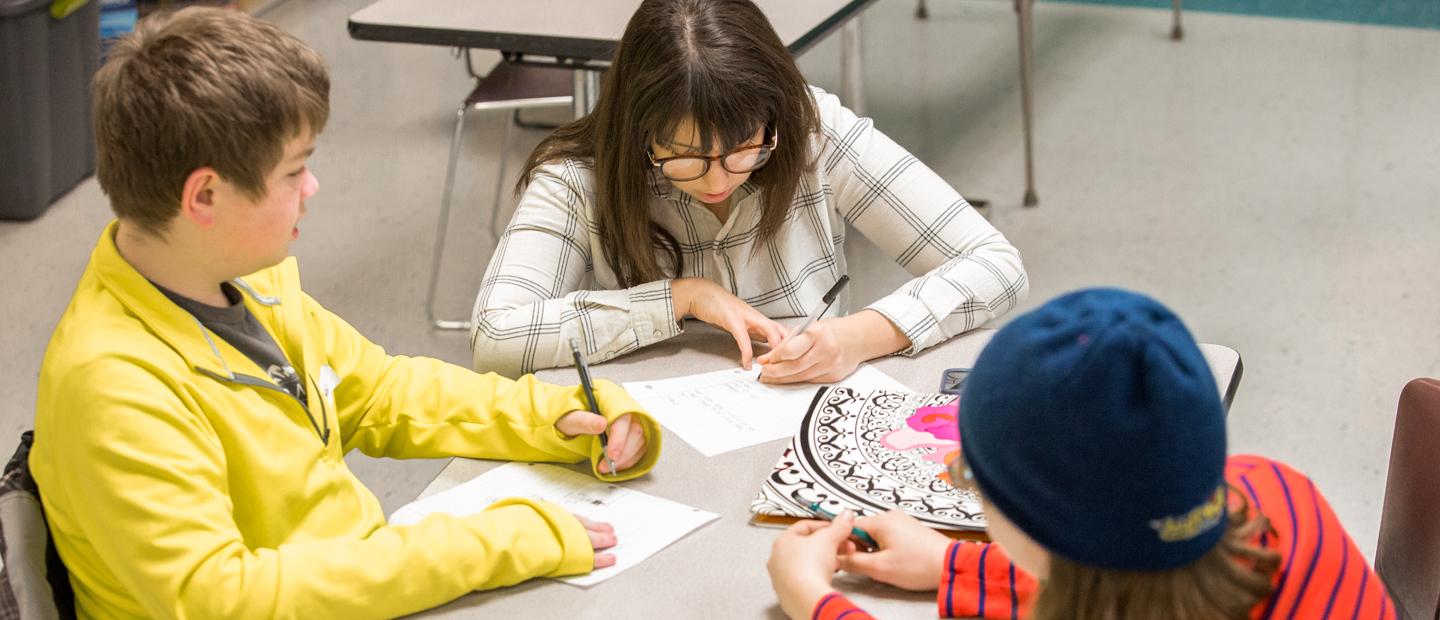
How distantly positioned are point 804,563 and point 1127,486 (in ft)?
1.35

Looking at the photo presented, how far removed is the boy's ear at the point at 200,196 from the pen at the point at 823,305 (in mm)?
719

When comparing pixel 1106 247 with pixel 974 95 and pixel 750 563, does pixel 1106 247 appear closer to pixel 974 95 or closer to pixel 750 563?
pixel 974 95

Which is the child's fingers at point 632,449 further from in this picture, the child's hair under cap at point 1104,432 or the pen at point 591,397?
the child's hair under cap at point 1104,432

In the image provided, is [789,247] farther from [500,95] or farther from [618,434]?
[500,95]

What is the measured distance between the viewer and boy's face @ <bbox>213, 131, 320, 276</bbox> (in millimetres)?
1167

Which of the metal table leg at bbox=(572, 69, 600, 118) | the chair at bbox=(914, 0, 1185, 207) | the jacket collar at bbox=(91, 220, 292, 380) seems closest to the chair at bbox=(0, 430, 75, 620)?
the jacket collar at bbox=(91, 220, 292, 380)

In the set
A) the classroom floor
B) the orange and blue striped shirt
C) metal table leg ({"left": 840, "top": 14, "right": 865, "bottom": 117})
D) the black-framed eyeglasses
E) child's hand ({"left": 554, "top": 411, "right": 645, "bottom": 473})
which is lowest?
the classroom floor

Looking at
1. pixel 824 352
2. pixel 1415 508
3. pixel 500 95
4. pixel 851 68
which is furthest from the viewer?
pixel 851 68

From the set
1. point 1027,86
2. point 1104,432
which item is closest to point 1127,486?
point 1104,432

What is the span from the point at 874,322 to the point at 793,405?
17 centimetres

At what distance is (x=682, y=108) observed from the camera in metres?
1.63

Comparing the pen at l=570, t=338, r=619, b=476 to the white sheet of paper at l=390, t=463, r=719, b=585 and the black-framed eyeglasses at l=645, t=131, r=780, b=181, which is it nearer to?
the white sheet of paper at l=390, t=463, r=719, b=585

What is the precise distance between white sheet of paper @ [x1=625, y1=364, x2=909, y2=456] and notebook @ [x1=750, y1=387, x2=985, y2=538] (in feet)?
0.12

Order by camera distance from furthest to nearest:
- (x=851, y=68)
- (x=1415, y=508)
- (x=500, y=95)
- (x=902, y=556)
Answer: (x=851, y=68) → (x=500, y=95) → (x=1415, y=508) → (x=902, y=556)
